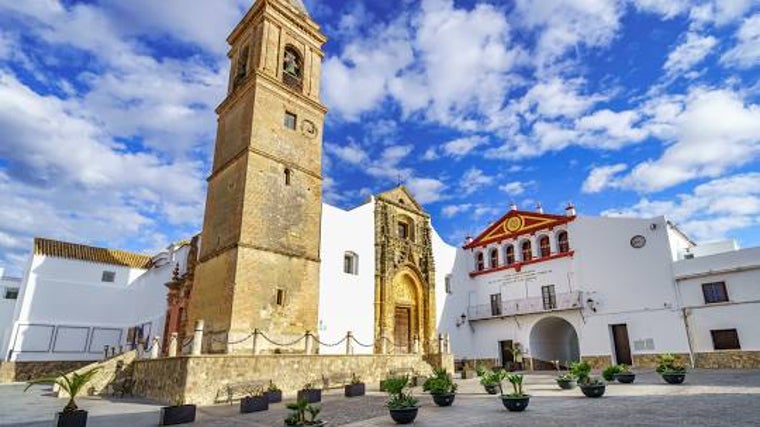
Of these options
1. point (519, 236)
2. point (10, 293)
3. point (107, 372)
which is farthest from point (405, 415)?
point (10, 293)

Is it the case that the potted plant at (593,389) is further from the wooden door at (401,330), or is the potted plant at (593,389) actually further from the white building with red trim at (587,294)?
the wooden door at (401,330)

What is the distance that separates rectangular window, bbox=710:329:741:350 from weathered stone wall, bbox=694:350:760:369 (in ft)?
0.86

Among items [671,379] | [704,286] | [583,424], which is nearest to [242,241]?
[583,424]

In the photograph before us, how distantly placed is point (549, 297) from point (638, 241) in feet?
18.1

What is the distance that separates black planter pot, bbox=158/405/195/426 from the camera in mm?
9148

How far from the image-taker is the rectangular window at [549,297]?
950 inches

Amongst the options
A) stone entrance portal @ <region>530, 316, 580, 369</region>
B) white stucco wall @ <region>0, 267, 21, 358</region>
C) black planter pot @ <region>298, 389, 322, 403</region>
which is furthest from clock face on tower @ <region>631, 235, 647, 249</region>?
white stucco wall @ <region>0, 267, 21, 358</region>

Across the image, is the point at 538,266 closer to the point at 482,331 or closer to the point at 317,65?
the point at 482,331

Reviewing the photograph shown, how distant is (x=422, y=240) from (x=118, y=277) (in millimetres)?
20948

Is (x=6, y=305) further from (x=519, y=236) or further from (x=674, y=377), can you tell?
(x=674, y=377)

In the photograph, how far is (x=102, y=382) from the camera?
1677 centimetres

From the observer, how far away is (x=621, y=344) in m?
21.7

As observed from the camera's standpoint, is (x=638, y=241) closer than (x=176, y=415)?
No

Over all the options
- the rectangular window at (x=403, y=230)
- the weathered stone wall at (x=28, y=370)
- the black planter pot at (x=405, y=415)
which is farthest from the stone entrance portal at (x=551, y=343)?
the weathered stone wall at (x=28, y=370)
